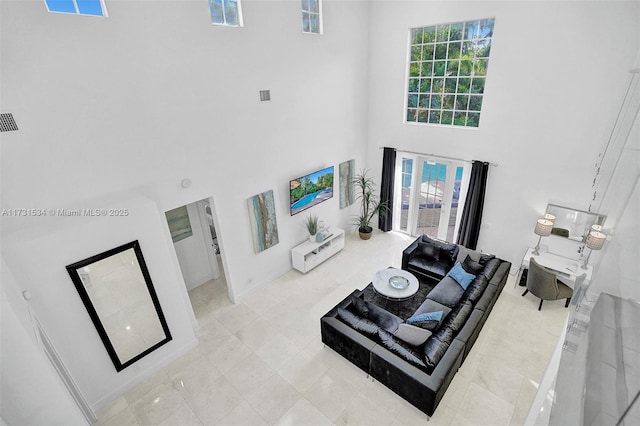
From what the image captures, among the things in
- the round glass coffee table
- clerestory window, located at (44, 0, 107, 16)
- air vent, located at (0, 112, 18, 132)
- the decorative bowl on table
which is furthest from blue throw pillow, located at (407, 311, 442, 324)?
clerestory window, located at (44, 0, 107, 16)

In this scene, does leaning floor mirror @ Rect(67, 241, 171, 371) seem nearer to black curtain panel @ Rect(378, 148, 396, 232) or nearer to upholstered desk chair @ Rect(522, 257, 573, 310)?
black curtain panel @ Rect(378, 148, 396, 232)

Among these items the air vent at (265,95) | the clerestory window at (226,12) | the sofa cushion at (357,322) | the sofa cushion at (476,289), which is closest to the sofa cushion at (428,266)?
the sofa cushion at (476,289)

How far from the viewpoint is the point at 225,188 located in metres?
5.68

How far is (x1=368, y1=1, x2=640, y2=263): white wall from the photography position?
16.8 feet

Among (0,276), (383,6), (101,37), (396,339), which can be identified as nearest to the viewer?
(0,276)

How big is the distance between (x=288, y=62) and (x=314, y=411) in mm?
5597

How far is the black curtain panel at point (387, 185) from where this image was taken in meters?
8.03

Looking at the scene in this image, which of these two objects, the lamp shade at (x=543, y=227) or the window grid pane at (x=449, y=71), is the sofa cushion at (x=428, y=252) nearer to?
the lamp shade at (x=543, y=227)

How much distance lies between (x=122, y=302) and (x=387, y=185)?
6.13 m

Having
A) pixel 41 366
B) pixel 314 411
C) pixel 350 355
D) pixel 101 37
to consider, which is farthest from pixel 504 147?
pixel 41 366

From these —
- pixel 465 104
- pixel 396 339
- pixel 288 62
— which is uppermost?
pixel 288 62

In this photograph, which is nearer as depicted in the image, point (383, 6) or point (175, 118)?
point (175, 118)

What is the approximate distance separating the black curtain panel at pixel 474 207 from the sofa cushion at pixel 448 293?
1.72m

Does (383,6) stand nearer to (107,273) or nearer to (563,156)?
(563,156)
